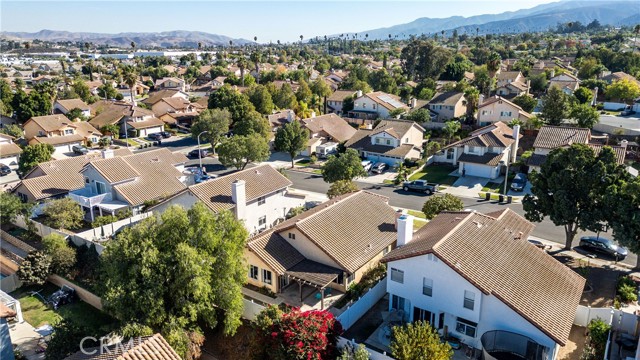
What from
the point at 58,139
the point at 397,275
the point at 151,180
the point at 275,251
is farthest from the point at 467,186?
the point at 58,139

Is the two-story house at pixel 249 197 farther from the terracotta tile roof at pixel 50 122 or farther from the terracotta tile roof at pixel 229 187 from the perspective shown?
the terracotta tile roof at pixel 50 122

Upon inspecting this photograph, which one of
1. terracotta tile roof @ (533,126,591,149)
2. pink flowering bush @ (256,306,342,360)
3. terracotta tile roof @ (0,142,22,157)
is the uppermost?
terracotta tile roof @ (533,126,591,149)

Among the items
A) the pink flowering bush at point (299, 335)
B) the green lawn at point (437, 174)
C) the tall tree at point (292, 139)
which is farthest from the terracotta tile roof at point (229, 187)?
the green lawn at point (437, 174)

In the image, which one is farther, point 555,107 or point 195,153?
point 195,153

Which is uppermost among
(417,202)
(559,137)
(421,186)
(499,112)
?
(499,112)

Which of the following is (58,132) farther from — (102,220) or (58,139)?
(102,220)

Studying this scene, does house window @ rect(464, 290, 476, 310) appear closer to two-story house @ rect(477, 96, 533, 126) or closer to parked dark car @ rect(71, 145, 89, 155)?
two-story house @ rect(477, 96, 533, 126)

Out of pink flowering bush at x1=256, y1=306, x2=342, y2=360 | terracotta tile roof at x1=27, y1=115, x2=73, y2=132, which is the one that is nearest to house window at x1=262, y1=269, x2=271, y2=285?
pink flowering bush at x1=256, y1=306, x2=342, y2=360
